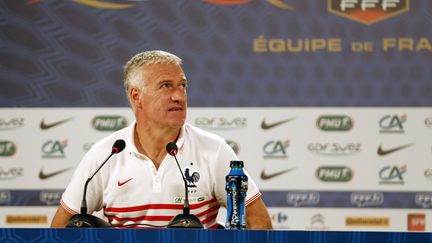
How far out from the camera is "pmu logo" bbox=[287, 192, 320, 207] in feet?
20.1

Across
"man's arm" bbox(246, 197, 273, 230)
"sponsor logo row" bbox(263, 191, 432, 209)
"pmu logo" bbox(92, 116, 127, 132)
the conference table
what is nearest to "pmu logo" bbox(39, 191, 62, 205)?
"pmu logo" bbox(92, 116, 127, 132)

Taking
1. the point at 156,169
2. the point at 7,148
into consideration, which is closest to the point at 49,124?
the point at 7,148

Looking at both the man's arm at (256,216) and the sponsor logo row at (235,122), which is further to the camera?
A: the sponsor logo row at (235,122)

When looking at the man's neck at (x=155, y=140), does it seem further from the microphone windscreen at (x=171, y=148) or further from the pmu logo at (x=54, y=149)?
the pmu logo at (x=54, y=149)

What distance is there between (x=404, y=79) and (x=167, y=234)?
3.96 m

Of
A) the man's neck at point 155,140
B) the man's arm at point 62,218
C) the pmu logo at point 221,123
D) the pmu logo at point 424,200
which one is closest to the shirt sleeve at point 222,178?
the man's neck at point 155,140

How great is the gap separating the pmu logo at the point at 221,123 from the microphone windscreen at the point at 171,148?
8.40 ft

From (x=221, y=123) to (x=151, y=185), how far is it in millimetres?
2480

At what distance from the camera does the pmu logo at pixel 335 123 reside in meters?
6.09

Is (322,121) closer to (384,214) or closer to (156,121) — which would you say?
(384,214)

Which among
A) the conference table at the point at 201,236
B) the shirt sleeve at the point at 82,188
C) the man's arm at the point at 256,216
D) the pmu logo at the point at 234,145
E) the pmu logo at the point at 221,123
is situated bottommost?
the conference table at the point at 201,236

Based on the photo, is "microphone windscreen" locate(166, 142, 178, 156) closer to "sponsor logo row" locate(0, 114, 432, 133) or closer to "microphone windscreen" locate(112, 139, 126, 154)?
"microphone windscreen" locate(112, 139, 126, 154)

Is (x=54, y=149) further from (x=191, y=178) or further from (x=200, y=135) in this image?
(x=191, y=178)

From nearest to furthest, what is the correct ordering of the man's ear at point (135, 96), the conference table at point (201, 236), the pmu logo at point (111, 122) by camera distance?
1. the conference table at point (201, 236)
2. the man's ear at point (135, 96)
3. the pmu logo at point (111, 122)
